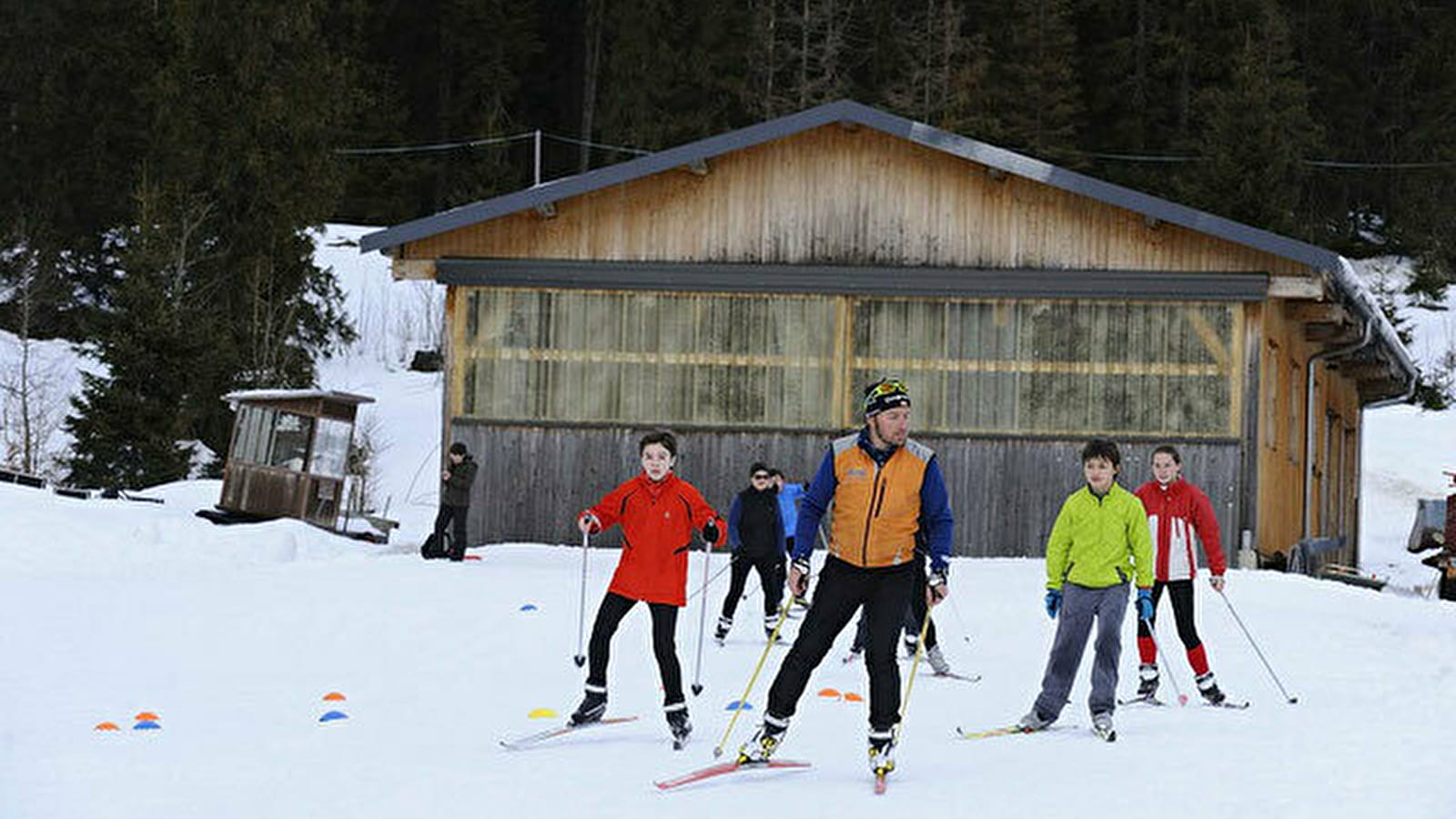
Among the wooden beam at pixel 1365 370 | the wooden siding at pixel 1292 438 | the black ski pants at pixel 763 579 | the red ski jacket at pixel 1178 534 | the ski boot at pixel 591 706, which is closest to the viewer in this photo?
the ski boot at pixel 591 706

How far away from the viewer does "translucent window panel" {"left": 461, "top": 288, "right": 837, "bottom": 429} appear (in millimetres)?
23500

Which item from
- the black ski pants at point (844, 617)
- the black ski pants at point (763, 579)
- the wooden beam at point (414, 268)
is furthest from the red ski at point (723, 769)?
the wooden beam at point (414, 268)

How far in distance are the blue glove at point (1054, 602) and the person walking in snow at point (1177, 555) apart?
147 centimetres

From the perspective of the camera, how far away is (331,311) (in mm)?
44531

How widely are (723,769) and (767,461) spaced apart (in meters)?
14.6

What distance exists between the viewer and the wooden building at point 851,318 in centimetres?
2272

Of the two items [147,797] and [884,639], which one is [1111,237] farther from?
[147,797]

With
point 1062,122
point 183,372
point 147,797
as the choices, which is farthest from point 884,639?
point 1062,122

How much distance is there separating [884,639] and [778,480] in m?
6.66

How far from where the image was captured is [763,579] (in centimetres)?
1562

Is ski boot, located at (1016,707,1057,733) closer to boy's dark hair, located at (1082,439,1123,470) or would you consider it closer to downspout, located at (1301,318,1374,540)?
boy's dark hair, located at (1082,439,1123,470)

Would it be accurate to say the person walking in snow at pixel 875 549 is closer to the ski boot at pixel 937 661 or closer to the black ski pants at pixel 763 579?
the ski boot at pixel 937 661

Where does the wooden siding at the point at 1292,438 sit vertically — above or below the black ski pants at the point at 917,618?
above

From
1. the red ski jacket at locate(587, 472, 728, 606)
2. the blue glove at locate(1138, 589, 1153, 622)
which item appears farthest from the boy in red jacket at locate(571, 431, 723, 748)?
the blue glove at locate(1138, 589, 1153, 622)
